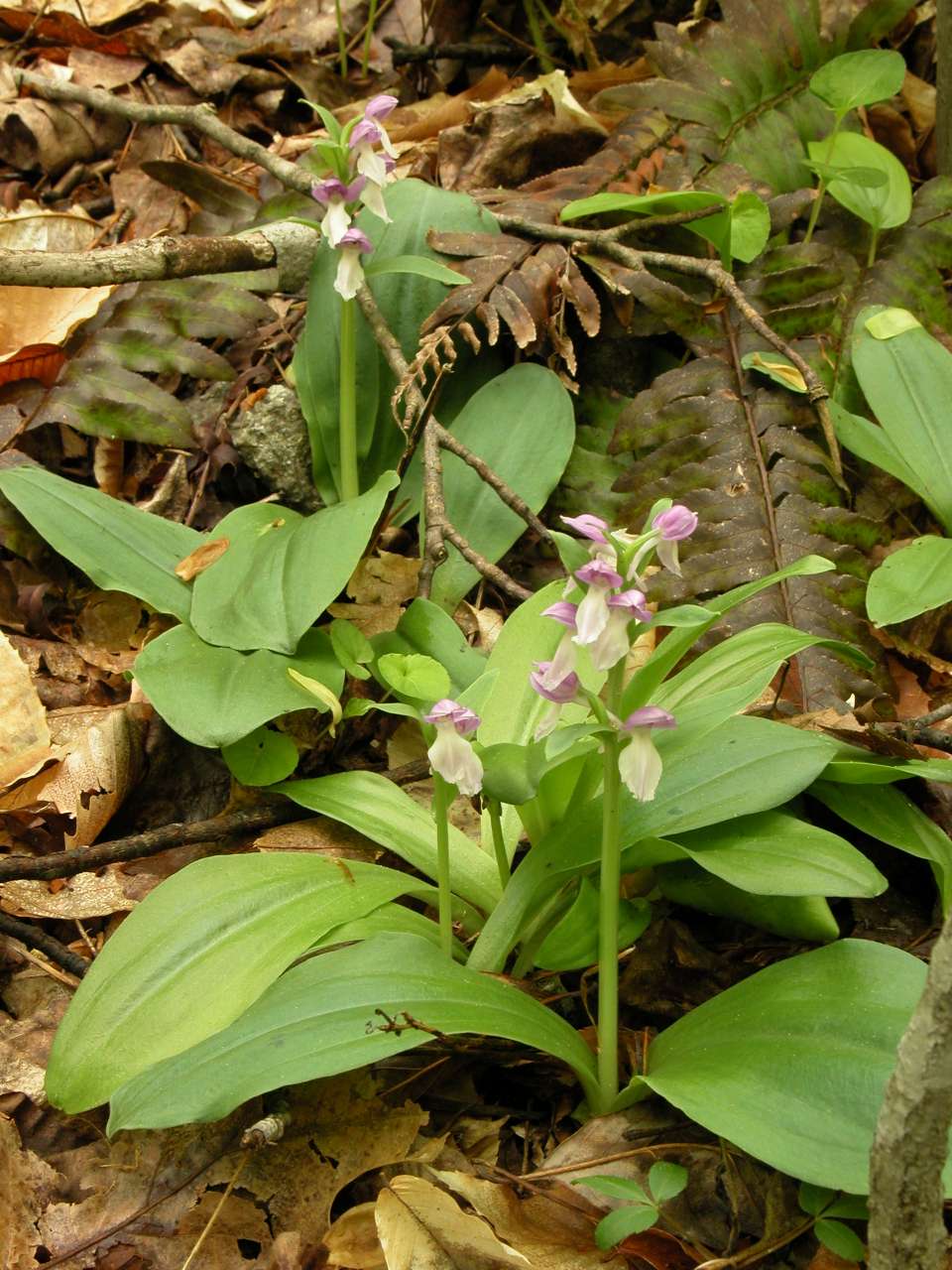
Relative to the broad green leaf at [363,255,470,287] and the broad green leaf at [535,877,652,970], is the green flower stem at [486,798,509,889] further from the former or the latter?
the broad green leaf at [363,255,470,287]

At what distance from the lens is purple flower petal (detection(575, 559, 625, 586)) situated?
4.99 ft

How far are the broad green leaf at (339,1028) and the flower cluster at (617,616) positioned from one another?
1.32 feet

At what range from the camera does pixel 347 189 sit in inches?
105

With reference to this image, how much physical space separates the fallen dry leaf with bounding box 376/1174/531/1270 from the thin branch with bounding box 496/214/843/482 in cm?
180

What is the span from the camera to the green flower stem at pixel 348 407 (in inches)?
111

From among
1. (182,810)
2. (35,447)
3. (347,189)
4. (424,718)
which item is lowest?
(182,810)

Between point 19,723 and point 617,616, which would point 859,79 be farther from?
point 19,723

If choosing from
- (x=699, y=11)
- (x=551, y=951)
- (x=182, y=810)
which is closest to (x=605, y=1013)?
(x=551, y=951)

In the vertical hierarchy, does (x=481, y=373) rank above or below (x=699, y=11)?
below

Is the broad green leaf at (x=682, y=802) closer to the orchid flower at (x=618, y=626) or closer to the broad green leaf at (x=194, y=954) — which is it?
the broad green leaf at (x=194, y=954)

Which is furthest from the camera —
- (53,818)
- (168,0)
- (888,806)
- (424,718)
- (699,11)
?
(168,0)

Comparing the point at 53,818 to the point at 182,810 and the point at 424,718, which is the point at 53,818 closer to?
the point at 182,810

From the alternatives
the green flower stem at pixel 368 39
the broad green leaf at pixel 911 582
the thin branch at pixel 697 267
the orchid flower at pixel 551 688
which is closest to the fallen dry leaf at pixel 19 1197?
the orchid flower at pixel 551 688

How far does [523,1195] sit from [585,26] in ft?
12.2
